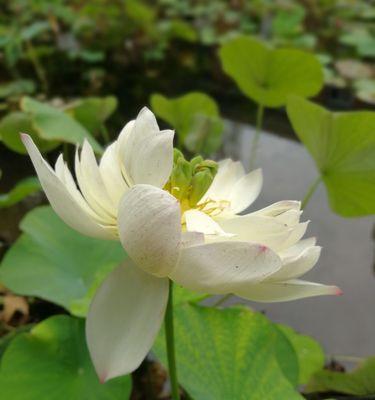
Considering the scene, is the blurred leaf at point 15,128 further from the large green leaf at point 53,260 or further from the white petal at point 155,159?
the white petal at point 155,159

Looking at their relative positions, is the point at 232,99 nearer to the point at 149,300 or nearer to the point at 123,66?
the point at 123,66

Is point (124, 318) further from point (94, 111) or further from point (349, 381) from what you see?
point (94, 111)

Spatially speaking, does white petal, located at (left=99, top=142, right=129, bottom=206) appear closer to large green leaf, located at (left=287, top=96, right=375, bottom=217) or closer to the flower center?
the flower center

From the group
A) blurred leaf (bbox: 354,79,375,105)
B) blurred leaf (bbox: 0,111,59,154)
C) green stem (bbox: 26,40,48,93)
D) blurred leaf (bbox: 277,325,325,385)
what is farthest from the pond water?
green stem (bbox: 26,40,48,93)

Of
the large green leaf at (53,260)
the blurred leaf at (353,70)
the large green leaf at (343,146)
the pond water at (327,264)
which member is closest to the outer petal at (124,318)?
the large green leaf at (53,260)

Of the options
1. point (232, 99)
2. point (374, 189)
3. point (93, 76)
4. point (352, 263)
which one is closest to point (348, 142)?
point (374, 189)

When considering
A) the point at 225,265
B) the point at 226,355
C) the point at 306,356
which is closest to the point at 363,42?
the point at 306,356
